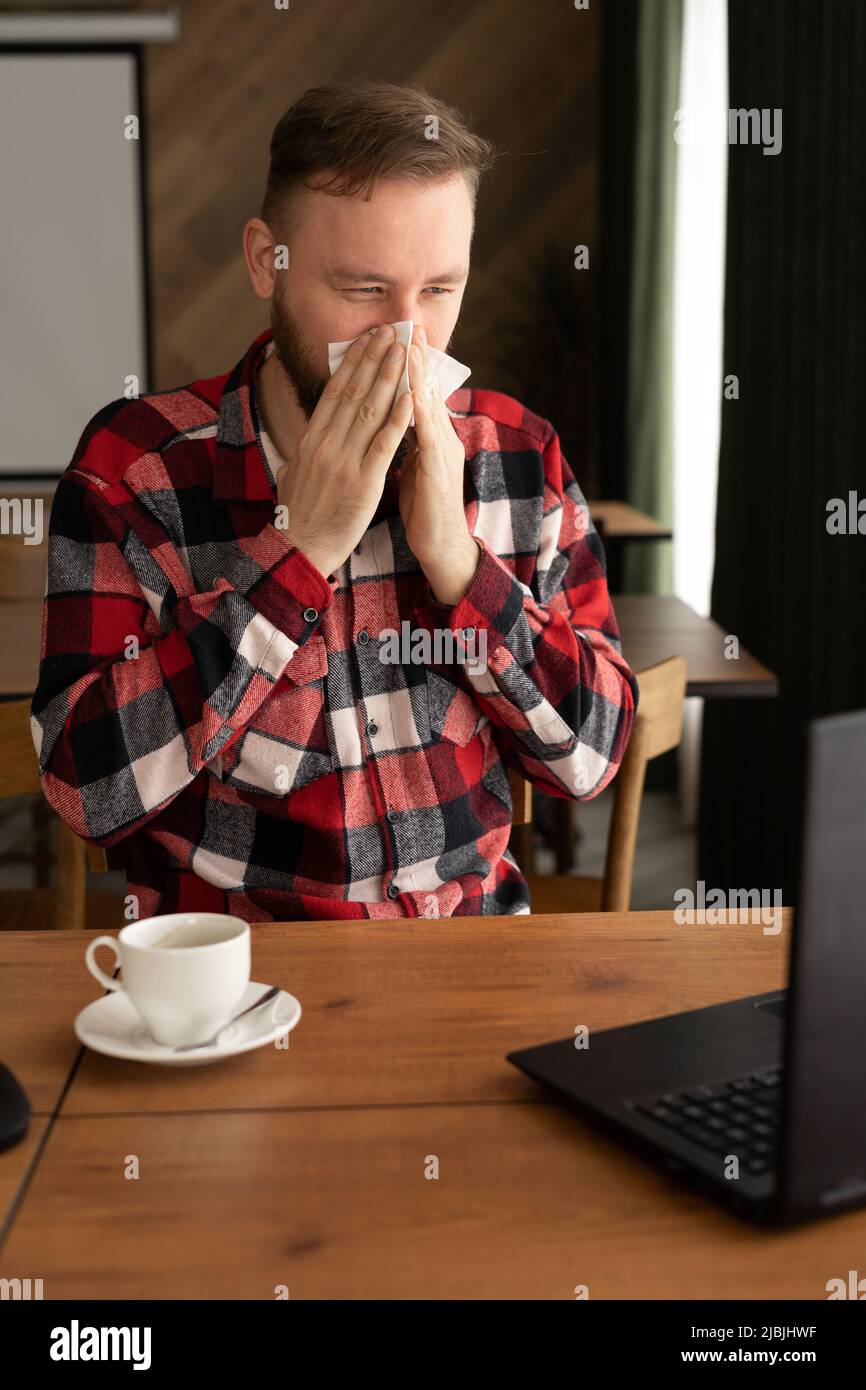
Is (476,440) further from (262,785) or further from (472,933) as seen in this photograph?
(472,933)

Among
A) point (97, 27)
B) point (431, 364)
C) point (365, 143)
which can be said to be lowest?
point (431, 364)

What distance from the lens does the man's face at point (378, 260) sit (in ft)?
4.38

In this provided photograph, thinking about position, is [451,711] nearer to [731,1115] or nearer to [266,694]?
[266,694]

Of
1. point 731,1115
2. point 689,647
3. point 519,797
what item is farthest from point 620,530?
point 731,1115

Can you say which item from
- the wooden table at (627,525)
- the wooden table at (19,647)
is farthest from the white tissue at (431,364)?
the wooden table at (627,525)

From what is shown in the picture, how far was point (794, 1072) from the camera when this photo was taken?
0.68 m

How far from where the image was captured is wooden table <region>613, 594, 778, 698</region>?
2.39 metres

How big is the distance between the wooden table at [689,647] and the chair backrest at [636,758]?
455 mm

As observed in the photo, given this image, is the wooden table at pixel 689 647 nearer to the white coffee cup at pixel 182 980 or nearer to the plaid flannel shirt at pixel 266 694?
the plaid flannel shirt at pixel 266 694

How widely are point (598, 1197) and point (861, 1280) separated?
140mm

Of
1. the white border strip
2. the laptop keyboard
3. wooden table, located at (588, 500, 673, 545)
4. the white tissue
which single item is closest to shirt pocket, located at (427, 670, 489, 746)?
the white tissue

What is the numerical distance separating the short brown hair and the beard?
0.09 m

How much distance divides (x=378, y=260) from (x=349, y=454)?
180mm

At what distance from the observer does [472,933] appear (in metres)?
1.17
